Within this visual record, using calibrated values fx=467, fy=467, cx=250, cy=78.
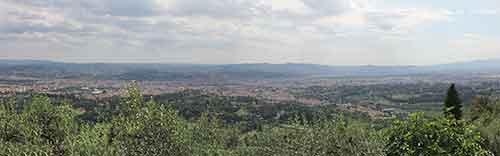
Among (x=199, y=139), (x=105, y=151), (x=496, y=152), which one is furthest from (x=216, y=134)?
(x=105, y=151)

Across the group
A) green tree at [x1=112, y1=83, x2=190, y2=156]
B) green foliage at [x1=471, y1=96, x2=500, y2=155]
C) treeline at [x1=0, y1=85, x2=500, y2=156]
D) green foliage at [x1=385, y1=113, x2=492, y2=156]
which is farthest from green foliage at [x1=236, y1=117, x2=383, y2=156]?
green foliage at [x1=471, y1=96, x2=500, y2=155]

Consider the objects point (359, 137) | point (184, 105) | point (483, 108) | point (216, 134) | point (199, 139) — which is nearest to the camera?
point (359, 137)

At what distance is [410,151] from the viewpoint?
2425 centimetres

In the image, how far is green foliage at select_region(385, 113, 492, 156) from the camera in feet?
79.9

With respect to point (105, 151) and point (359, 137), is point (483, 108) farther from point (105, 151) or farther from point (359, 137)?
point (105, 151)

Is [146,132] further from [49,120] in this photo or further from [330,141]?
[330,141]

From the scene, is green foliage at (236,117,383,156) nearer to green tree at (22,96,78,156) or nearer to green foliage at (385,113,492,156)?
green foliage at (385,113,492,156)

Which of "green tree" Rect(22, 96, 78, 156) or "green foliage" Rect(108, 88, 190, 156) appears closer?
"green foliage" Rect(108, 88, 190, 156)

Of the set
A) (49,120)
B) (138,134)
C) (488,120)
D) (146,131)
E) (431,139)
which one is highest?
(49,120)

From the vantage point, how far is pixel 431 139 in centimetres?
2481

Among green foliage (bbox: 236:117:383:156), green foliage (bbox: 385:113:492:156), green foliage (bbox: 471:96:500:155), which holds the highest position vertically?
green foliage (bbox: 385:113:492:156)

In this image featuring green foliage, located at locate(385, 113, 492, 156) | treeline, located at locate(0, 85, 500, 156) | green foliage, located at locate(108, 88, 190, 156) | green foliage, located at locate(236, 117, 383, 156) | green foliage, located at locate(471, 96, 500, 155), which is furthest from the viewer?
green foliage, located at locate(471, 96, 500, 155)

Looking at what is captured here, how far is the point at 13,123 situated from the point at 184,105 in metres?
162

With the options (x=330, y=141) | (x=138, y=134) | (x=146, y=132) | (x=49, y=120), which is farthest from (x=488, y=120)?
(x=49, y=120)
